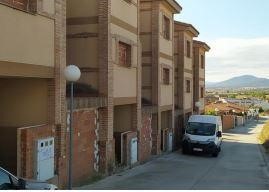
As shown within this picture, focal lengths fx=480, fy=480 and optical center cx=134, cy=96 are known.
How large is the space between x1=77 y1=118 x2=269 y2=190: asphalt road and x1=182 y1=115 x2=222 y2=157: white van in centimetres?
52

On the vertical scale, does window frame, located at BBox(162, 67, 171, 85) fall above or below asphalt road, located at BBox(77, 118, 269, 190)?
above

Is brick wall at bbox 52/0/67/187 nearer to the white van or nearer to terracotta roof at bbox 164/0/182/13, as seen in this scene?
terracotta roof at bbox 164/0/182/13

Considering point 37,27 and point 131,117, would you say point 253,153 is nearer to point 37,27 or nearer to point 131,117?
point 131,117

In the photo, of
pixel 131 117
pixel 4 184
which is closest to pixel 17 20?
pixel 4 184

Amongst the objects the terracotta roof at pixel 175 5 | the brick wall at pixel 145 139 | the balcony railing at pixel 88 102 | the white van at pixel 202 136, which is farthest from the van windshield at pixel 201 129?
the balcony railing at pixel 88 102

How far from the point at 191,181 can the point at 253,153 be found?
15191 millimetres

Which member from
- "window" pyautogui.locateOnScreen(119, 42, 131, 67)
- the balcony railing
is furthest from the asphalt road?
"window" pyautogui.locateOnScreen(119, 42, 131, 67)

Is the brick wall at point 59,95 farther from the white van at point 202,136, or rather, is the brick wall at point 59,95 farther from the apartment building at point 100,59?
the white van at point 202,136

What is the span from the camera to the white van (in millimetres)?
27844

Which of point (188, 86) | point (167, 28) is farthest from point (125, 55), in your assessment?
point (188, 86)

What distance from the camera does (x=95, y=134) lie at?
1698 cm

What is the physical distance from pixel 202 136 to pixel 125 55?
9555mm

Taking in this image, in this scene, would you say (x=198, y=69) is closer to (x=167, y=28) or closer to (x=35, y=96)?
(x=167, y=28)

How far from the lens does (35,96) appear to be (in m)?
13.3
